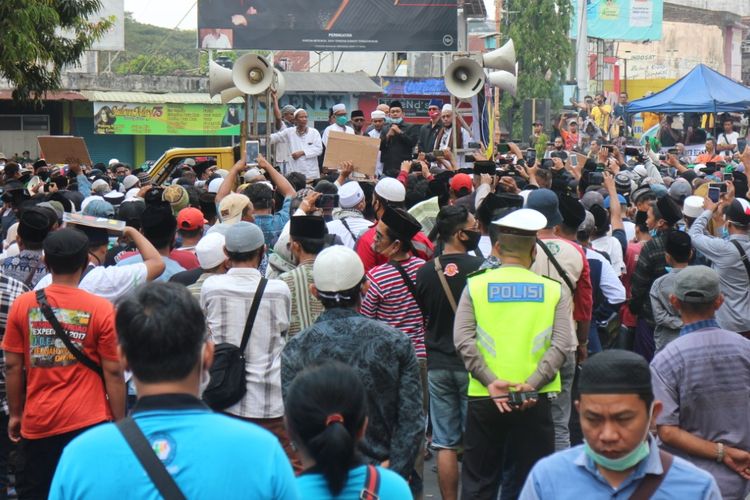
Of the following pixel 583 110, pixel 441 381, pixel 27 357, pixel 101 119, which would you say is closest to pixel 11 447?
pixel 27 357

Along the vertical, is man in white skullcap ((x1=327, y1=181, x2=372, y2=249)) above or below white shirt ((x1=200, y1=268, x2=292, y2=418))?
above

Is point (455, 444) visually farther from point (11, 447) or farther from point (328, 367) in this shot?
point (328, 367)

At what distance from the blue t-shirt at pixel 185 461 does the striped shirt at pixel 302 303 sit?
135 inches

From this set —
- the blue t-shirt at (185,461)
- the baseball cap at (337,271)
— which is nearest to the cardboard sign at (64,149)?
the baseball cap at (337,271)

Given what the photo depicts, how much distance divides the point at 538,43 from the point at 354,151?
138 feet

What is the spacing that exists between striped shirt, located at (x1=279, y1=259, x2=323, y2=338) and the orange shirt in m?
1.09

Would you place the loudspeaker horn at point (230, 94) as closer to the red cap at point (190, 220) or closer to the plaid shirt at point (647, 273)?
the red cap at point (190, 220)

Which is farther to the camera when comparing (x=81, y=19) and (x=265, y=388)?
(x=81, y=19)

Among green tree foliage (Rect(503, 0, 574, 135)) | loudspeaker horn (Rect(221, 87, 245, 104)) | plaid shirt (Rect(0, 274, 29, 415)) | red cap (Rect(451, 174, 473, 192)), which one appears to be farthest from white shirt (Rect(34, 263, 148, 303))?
green tree foliage (Rect(503, 0, 574, 135))

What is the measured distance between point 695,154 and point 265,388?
19.9 meters

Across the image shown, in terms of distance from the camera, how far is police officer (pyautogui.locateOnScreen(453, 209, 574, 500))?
560 cm

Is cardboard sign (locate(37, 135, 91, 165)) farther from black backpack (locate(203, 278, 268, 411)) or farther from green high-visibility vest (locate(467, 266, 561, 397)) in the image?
green high-visibility vest (locate(467, 266, 561, 397))

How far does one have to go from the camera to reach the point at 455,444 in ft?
22.0

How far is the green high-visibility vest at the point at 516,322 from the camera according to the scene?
559cm
